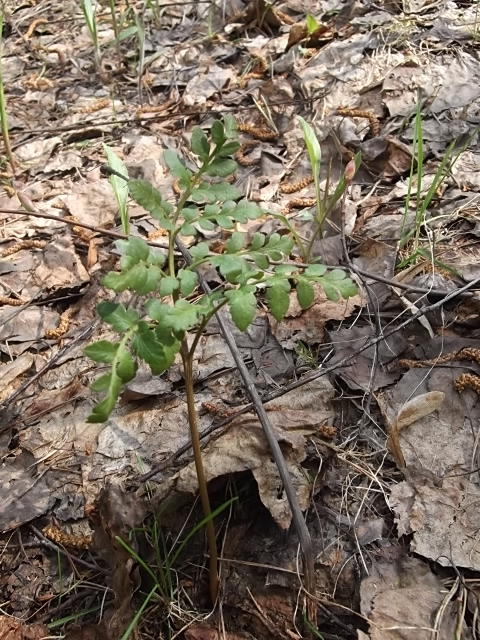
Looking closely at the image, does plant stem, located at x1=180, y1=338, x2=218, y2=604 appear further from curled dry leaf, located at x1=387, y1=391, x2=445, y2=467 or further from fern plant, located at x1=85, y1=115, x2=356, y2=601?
curled dry leaf, located at x1=387, y1=391, x2=445, y2=467

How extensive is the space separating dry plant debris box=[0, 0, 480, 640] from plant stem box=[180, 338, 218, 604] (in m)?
0.08

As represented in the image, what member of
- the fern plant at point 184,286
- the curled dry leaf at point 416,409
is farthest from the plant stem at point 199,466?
the curled dry leaf at point 416,409

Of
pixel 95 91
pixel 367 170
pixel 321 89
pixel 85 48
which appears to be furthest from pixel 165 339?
pixel 85 48

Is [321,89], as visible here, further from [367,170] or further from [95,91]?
[95,91]

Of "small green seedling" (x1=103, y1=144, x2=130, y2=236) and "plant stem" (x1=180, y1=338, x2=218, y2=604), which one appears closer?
"plant stem" (x1=180, y1=338, x2=218, y2=604)

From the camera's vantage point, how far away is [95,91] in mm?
3391

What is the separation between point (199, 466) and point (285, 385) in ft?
1.80

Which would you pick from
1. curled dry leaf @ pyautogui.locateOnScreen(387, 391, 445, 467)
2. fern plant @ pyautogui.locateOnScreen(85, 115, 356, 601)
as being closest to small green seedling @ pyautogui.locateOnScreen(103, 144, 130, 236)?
fern plant @ pyautogui.locateOnScreen(85, 115, 356, 601)

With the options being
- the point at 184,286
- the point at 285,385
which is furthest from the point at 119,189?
the point at 184,286

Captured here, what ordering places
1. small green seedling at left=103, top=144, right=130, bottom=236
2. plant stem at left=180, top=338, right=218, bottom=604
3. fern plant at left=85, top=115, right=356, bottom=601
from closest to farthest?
fern plant at left=85, top=115, right=356, bottom=601 → plant stem at left=180, top=338, right=218, bottom=604 → small green seedling at left=103, top=144, right=130, bottom=236

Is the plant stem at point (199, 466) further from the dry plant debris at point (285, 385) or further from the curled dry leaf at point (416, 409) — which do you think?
the curled dry leaf at point (416, 409)

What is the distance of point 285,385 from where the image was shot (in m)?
1.65

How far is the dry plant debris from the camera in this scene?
4.19 feet

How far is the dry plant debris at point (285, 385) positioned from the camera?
128 centimetres
